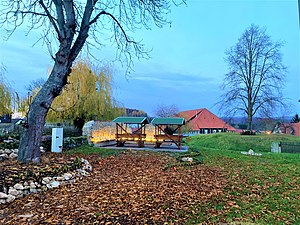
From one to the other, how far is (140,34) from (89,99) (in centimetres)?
633

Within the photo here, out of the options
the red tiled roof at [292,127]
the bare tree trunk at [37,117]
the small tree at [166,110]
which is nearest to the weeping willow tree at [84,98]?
the bare tree trunk at [37,117]

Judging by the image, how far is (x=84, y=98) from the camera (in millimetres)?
13148

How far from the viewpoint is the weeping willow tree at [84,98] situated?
1309cm

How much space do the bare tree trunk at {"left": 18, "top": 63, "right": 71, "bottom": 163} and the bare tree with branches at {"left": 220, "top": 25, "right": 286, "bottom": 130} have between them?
17.7 metres

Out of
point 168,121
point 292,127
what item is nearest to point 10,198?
point 168,121

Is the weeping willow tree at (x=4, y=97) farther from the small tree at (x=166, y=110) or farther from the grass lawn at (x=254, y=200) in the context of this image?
the small tree at (x=166, y=110)

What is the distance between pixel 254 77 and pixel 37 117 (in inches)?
791

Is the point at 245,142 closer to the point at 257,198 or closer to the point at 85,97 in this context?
the point at 85,97

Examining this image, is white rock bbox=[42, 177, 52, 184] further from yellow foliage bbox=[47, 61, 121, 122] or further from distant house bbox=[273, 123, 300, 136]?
distant house bbox=[273, 123, 300, 136]

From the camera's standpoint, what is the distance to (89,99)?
43.3 ft

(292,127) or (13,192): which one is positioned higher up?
(292,127)

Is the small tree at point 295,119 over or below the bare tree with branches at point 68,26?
below

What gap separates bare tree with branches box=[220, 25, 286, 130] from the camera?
792 inches

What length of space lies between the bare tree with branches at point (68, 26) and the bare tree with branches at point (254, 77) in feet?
51.5
